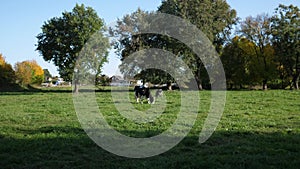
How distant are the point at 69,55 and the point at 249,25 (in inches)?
1152

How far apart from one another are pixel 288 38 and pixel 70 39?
110 feet

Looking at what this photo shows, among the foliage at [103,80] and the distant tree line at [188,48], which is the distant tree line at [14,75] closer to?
the distant tree line at [188,48]

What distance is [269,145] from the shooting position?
31.3 ft

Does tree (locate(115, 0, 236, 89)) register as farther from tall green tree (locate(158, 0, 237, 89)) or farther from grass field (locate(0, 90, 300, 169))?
grass field (locate(0, 90, 300, 169))

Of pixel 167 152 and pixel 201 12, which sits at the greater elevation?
pixel 201 12

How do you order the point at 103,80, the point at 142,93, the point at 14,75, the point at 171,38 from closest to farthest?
the point at 142,93 → the point at 171,38 → the point at 103,80 → the point at 14,75

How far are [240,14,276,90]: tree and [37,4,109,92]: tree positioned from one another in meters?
23.3

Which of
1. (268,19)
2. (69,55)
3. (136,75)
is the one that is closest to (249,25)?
(268,19)

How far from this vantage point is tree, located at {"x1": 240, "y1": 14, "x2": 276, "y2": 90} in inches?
2093

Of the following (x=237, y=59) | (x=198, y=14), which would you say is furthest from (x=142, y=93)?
(x=237, y=59)

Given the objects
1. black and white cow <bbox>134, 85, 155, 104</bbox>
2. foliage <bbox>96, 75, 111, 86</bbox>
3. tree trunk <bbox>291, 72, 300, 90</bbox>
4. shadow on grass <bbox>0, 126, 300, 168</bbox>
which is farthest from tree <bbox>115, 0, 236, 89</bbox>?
shadow on grass <bbox>0, 126, 300, 168</bbox>

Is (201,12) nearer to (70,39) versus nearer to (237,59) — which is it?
(237,59)

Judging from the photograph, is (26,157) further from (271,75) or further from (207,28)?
(271,75)

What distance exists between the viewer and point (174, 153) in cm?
901
